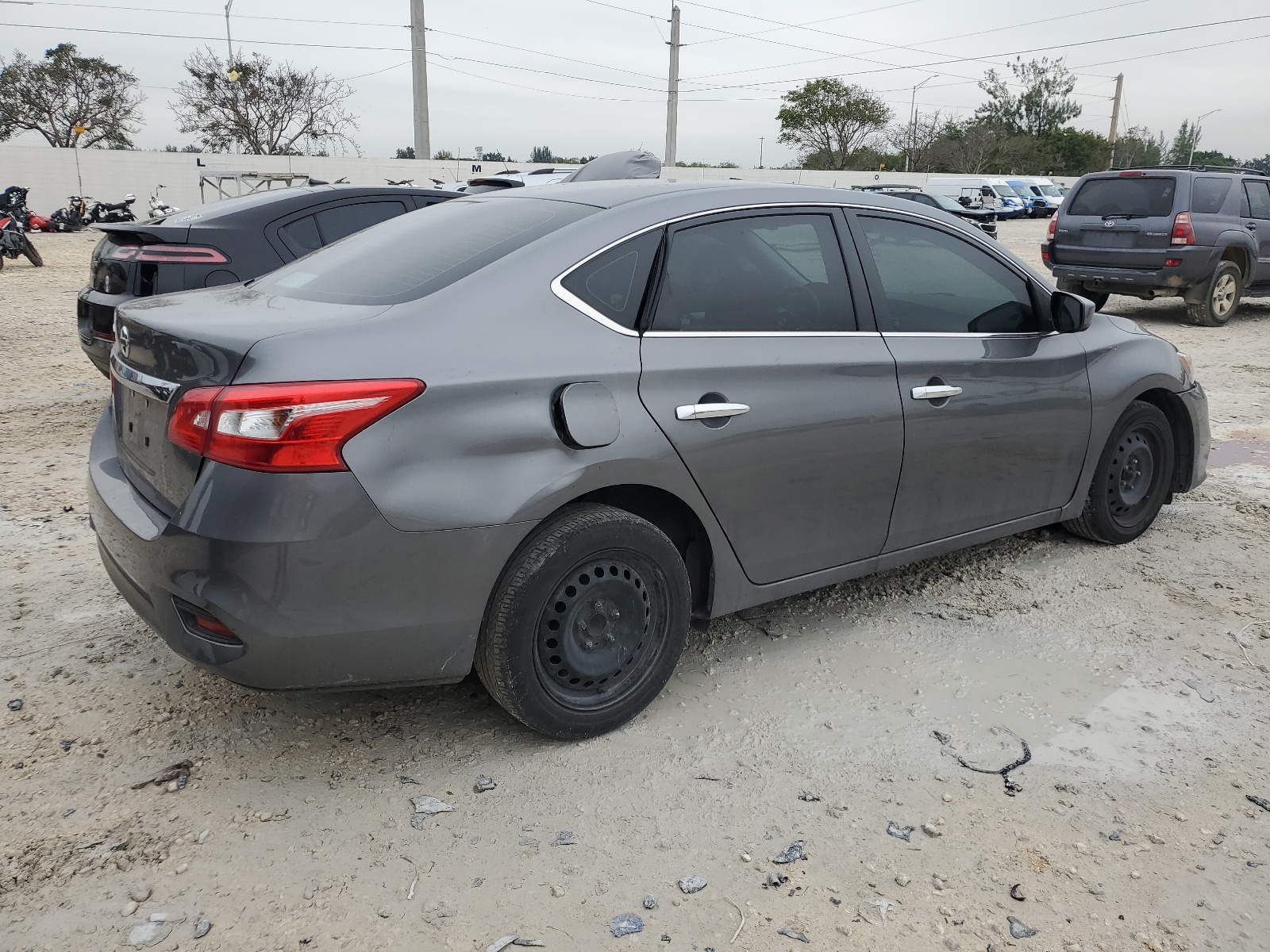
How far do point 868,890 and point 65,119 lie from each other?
55.8 meters

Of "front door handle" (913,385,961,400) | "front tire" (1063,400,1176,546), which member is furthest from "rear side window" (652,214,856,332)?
"front tire" (1063,400,1176,546)

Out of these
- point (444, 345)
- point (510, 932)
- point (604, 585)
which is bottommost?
point (510, 932)

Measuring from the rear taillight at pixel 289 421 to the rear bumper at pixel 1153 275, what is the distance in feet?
36.9

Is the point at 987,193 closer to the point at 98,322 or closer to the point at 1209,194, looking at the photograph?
the point at 1209,194

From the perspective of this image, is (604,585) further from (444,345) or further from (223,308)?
(223,308)

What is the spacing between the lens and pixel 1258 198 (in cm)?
1233

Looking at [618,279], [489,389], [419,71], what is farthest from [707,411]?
[419,71]

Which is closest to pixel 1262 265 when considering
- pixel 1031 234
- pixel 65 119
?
pixel 1031 234

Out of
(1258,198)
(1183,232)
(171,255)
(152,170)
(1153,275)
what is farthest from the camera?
(152,170)

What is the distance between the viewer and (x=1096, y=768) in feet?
9.66

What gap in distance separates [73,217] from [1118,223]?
26063mm

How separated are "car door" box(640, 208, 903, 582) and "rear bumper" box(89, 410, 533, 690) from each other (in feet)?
2.29

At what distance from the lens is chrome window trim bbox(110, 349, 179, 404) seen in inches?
105

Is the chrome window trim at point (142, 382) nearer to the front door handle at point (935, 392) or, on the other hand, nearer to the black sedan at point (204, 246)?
the front door handle at point (935, 392)
